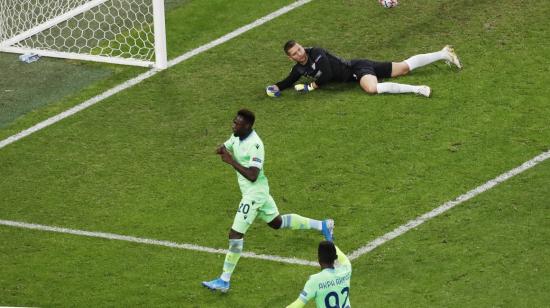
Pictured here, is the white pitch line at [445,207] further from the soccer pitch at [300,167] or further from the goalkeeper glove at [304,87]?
the goalkeeper glove at [304,87]

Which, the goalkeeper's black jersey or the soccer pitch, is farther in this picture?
the goalkeeper's black jersey

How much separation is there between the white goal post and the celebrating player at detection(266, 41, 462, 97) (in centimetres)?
265

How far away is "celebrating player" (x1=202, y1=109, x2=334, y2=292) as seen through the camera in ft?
49.6

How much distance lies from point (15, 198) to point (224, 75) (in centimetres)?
423

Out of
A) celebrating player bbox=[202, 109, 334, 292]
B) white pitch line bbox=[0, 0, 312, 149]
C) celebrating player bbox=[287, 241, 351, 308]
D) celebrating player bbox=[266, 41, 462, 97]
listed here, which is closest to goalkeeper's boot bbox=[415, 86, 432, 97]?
celebrating player bbox=[266, 41, 462, 97]

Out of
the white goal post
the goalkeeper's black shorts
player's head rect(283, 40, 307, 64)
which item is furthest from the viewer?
the white goal post

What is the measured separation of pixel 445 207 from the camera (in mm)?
17047

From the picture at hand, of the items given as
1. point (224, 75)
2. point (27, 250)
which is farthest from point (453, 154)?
point (27, 250)

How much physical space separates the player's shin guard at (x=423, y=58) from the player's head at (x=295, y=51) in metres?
1.59

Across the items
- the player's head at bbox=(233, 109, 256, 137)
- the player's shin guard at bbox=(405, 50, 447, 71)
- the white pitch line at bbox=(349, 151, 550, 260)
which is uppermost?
the player's head at bbox=(233, 109, 256, 137)

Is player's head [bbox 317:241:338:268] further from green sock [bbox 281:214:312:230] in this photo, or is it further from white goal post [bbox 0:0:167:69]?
white goal post [bbox 0:0:167:69]

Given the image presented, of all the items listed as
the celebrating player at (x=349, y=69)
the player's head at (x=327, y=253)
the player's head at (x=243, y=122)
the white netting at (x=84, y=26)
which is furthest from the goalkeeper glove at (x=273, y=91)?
the player's head at (x=327, y=253)

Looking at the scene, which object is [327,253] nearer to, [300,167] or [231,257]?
[231,257]

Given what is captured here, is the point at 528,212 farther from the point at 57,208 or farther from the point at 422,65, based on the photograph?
the point at 57,208
